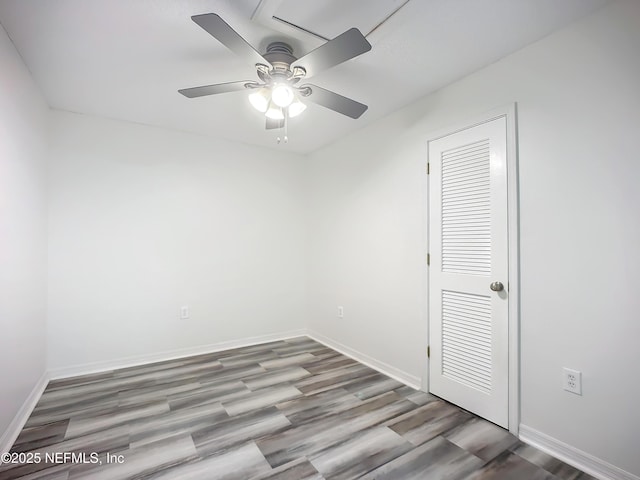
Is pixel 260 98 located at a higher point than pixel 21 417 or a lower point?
higher

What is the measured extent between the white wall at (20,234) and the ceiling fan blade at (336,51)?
174cm

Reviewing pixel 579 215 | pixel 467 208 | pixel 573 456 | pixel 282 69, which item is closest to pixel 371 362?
pixel 573 456

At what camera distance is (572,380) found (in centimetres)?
177

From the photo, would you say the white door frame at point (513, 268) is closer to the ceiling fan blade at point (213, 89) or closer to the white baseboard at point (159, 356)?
the ceiling fan blade at point (213, 89)

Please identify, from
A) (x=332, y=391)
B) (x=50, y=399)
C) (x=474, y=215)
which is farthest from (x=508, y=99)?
(x=50, y=399)

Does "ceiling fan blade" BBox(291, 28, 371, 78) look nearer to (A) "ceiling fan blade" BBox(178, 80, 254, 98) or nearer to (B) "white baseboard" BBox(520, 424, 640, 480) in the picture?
(A) "ceiling fan blade" BBox(178, 80, 254, 98)

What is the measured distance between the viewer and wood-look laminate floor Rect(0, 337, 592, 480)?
5.61ft

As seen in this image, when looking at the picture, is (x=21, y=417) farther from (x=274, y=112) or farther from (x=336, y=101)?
(x=336, y=101)

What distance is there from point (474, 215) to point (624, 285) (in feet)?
2.93

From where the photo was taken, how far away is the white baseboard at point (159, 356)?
2.92m

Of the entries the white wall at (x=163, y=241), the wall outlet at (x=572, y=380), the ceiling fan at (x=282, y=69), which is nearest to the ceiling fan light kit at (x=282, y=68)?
the ceiling fan at (x=282, y=69)

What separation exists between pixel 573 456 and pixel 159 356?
11.3 ft

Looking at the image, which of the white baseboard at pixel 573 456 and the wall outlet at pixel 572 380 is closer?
the white baseboard at pixel 573 456

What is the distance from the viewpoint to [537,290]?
1932 mm
